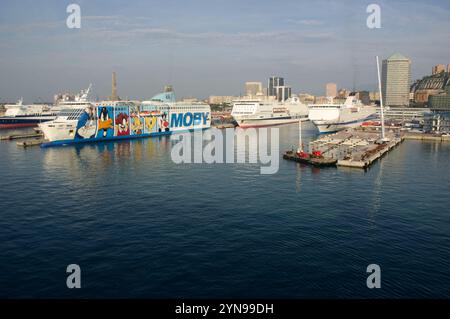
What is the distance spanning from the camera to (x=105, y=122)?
84.1 meters

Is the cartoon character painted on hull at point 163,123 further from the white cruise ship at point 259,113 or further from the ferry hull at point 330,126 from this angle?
the ferry hull at point 330,126

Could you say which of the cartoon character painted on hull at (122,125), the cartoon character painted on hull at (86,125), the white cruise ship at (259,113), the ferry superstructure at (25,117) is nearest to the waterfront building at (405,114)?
the white cruise ship at (259,113)

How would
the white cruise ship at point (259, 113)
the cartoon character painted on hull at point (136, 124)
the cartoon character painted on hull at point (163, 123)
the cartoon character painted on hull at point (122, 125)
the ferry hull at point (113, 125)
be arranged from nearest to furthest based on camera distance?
the ferry hull at point (113, 125) < the cartoon character painted on hull at point (122, 125) < the cartoon character painted on hull at point (136, 124) < the cartoon character painted on hull at point (163, 123) < the white cruise ship at point (259, 113)

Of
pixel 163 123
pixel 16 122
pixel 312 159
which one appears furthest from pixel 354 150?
pixel 16 122

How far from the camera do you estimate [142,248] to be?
23.4m

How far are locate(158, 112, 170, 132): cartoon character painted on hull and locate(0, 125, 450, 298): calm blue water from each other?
53956 mm

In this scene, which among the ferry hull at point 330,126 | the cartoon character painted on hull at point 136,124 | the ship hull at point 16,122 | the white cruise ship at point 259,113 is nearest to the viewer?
the cartoon character painted on hull at point 136,124

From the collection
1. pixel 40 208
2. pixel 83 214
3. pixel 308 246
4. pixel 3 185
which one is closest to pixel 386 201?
pixel 308 246

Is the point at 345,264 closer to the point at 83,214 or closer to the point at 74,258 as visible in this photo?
the point at 74,258

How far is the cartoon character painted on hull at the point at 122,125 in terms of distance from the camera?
288ft

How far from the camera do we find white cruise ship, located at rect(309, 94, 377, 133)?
9825cm

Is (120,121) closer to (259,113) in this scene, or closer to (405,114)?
(259,113)

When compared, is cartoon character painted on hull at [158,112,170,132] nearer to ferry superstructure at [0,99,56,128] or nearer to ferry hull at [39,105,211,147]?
ferry hull at [39,105,211,147]

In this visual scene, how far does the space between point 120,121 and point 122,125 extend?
1.06 m
